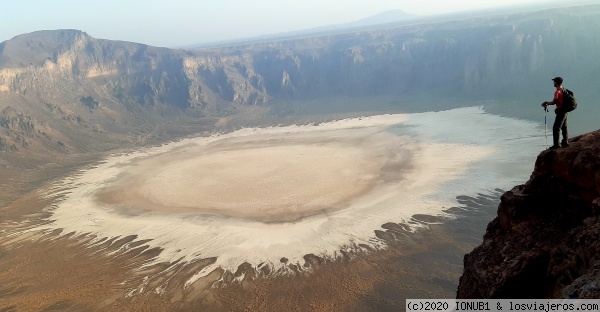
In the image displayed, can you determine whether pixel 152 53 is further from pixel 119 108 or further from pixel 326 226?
pixel 326 226

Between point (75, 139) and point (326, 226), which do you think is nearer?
point (326, 226)

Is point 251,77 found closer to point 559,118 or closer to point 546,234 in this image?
point 559,118

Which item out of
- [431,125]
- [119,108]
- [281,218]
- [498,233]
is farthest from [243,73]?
[498,233]

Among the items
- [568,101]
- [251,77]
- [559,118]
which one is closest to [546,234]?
[559,118]

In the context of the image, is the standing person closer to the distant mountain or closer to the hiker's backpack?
the hiker's backpack

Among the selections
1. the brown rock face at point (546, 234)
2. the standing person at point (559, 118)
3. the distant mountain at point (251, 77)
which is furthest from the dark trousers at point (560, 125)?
the distant mountain at point (251, 77)

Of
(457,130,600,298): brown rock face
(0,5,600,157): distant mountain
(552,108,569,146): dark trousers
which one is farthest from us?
(0,5,600,157): distant mountain

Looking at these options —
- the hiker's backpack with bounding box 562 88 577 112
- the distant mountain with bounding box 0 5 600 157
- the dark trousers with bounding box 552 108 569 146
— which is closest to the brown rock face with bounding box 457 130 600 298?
the dark trousers with bounding box 552 108 569 146

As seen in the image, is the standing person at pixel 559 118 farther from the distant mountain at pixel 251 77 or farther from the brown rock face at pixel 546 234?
the distant mountain at pixel 251 77
